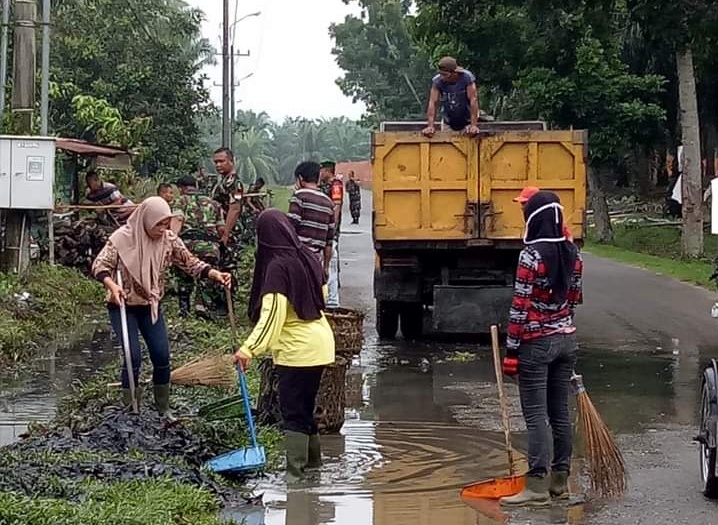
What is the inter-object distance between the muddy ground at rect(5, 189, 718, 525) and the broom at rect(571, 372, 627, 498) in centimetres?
13

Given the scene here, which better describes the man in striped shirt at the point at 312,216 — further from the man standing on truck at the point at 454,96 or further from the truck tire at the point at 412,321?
the truck tire at the point at 412,321

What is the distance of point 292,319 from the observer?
7.72 m

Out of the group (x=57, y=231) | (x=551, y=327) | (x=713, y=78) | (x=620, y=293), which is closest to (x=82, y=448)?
(x=551, y=327)

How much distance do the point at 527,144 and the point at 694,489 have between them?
621cm

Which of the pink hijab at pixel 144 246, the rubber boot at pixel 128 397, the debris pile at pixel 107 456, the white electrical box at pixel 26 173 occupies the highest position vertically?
the white electrical box at pixel 26 173

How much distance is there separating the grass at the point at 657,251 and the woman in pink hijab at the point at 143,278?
1363 centimetres

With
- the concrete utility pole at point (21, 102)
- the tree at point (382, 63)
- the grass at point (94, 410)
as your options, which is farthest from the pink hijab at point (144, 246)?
the tree at point (382, 63)

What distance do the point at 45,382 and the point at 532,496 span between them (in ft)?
18.1

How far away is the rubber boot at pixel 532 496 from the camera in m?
7.22

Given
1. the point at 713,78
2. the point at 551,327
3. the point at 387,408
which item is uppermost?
the point at 713,78

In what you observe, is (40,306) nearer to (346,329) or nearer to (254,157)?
(346,329)

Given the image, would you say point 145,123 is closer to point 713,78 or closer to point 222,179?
point 222,179

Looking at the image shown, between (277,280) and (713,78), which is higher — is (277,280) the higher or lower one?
the lower one

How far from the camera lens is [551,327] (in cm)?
723
